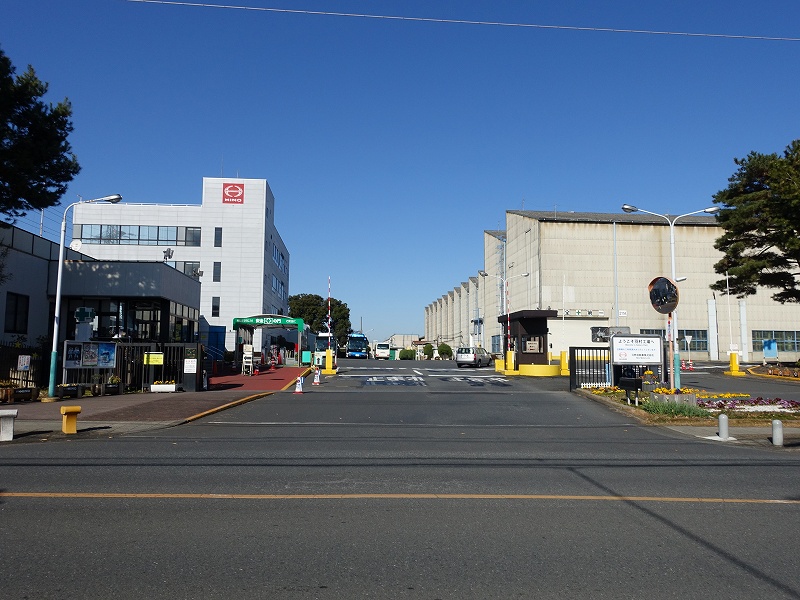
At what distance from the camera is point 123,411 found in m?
18.6

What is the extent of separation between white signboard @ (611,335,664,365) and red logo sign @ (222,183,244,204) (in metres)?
48.5

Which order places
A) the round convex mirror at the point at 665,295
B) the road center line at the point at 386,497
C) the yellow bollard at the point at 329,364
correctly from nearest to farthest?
the road center line at the point at 386,497 < the round convex mirror at the point at 665,295 < the yellow bollard at the point at 329,364

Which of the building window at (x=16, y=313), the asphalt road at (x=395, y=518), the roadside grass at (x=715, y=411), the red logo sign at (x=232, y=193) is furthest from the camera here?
the red logo sign at (x=232, y=193)

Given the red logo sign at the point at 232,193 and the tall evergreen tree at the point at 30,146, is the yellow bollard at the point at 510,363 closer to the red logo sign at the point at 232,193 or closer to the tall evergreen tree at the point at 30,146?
the tall evergreen tree at the point at 30,146

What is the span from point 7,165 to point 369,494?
2142 centimetres

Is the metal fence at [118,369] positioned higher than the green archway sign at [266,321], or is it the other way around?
the green archway sign at [266,321]

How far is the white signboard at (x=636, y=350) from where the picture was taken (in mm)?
24969

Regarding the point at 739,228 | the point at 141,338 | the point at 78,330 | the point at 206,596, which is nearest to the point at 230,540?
the point at 206,596

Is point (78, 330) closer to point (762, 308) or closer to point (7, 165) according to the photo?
point (7, 165)

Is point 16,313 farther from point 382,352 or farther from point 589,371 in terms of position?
point 382,352

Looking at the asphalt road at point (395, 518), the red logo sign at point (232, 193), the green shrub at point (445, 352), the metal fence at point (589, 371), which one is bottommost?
the asphalt road at point (395, 518)

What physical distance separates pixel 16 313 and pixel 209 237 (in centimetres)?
3618

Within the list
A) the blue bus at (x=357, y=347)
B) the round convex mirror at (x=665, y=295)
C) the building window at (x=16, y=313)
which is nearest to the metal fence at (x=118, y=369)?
the building window at (x=16, y=313)

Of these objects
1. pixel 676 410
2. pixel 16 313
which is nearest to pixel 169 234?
pixel 16 313
